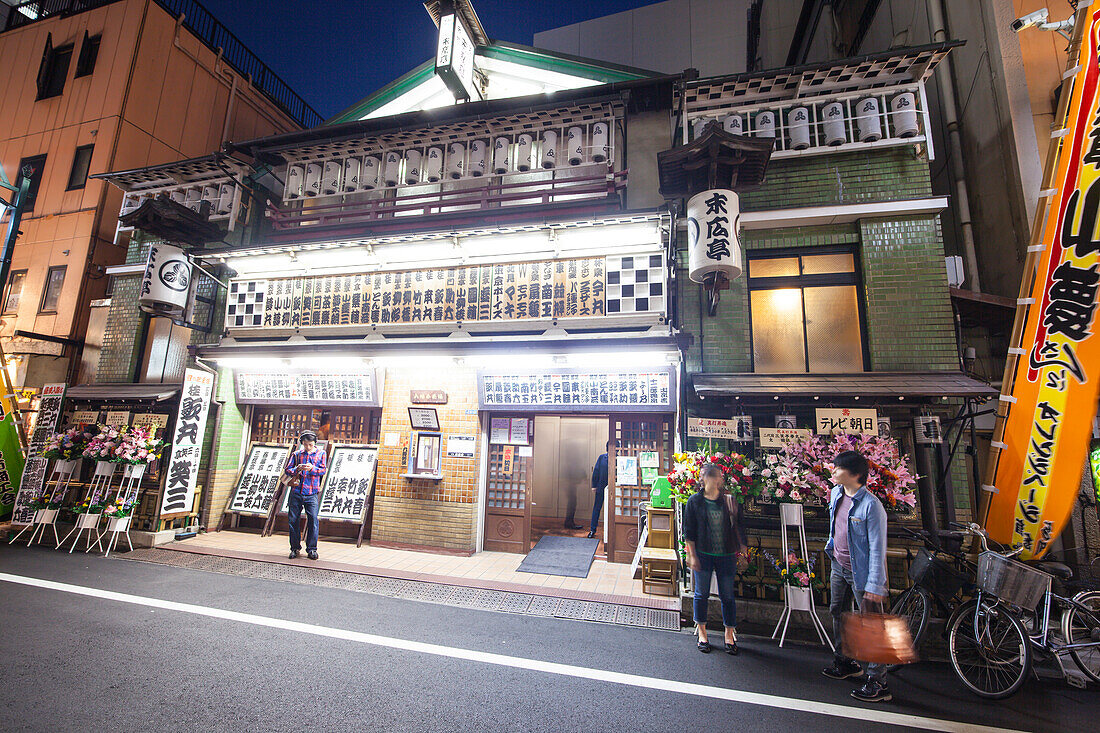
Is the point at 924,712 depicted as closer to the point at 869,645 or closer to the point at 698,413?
the point at 869,645

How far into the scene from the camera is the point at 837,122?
8.32 metres

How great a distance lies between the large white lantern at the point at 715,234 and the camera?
710cm

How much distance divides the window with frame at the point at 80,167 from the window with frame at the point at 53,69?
11.6 feet

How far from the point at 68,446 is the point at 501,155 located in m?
12.6

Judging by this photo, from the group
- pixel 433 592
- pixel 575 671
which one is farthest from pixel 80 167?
pixel 575 671

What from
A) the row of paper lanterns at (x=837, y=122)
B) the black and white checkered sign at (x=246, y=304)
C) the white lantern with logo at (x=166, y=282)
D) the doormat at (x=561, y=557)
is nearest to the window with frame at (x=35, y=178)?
the white lantern with logo at (x=166, y=282)

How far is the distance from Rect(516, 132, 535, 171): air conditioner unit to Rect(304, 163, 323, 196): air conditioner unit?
18.3 ft

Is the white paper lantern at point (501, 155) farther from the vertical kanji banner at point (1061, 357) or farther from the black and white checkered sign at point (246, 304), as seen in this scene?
the vertical kanji banner at point (1061, 357)

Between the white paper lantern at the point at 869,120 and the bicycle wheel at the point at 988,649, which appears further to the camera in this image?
the white paper lantern at the point at 869,120

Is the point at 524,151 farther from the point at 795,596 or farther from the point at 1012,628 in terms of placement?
the point at 1012,628

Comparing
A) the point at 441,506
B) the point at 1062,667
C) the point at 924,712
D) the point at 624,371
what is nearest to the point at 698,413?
the point at 624,371

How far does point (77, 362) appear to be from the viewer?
1350cm

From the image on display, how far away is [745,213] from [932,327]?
375 cm

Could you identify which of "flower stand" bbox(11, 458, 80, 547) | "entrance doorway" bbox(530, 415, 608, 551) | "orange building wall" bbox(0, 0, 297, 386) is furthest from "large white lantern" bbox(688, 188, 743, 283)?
"orange building wall" bbox(0, 0, 297, 386)
